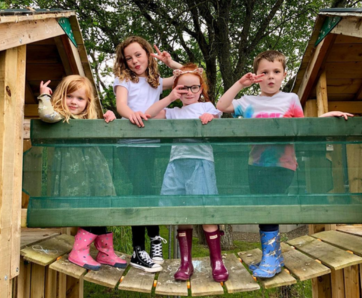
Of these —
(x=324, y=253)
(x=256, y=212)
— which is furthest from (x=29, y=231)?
(x=324, y=253)

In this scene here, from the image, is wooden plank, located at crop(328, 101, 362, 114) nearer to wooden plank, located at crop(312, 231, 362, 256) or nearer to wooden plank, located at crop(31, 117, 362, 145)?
wooden plank, located at crop(312, 231, 362, 256)

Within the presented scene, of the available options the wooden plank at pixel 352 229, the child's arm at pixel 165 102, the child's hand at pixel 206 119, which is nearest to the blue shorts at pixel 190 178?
the child's hand at pixel 206 119

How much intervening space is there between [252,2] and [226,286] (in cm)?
633

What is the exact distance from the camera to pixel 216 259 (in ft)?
8.27

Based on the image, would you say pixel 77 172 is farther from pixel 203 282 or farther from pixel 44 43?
pixel 44 43

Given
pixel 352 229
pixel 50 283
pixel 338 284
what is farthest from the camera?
pixel 352 229

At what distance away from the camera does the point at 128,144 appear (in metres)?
2.52

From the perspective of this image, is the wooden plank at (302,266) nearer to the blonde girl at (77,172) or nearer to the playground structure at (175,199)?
the playground structure at (175,199)

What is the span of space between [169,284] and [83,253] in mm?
620

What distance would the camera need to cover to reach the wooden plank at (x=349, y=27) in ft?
8.31

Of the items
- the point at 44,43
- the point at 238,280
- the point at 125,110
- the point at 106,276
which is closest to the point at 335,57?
the point at 125,110

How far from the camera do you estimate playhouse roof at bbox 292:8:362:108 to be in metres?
2.74

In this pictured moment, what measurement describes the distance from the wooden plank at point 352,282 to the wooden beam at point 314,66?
183 centimetres

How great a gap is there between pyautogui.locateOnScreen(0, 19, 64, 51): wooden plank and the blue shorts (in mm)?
1190
